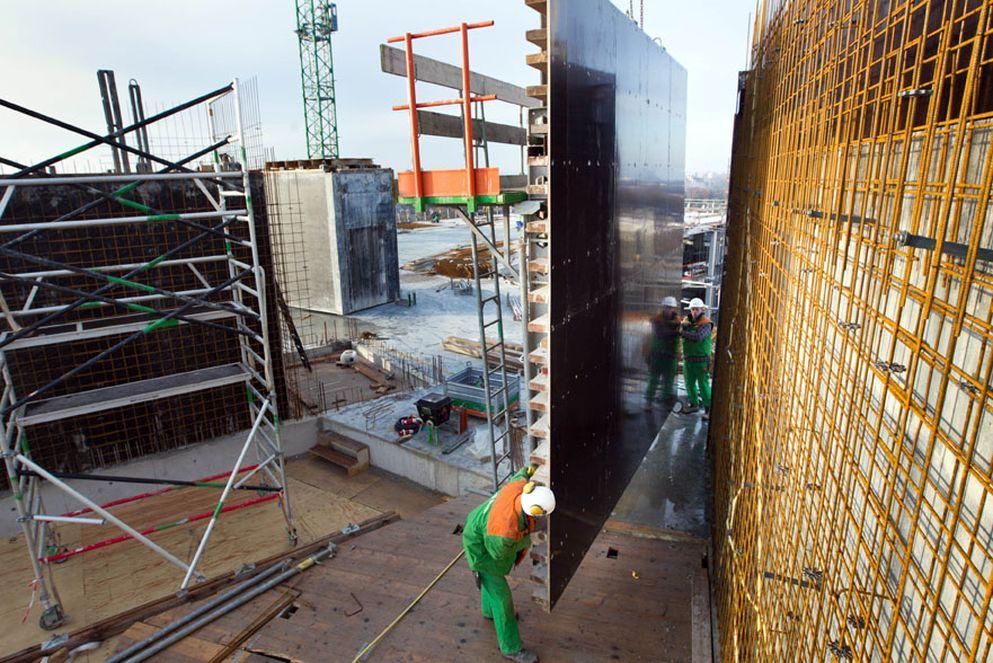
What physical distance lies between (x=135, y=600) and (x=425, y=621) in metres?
5.41

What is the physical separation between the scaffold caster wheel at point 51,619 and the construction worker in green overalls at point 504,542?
20.7 feet

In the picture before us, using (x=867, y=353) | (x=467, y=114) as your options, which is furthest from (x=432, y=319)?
(x=867, y=353)

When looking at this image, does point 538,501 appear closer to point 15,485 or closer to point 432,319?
point 15,485

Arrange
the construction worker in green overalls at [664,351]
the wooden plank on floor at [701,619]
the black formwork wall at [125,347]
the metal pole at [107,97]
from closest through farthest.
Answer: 1. the wooden plank on floor at [701,619]
2. the construction worker in green overalls at [664,351]
3. the black formwork wall at [125,347]
4. the metal pole at [107,97]

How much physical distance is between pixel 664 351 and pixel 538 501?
4402mm

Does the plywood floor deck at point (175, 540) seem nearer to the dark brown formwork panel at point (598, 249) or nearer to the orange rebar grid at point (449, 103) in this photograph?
the dark brown formwork panel at point (598, 249)

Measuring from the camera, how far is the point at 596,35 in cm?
434

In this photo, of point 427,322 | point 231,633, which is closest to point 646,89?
point 231,633

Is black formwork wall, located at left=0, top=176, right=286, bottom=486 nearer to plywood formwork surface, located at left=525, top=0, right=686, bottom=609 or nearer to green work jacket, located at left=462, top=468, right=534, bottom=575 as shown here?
green work jacket, located at left=462, top=468, right=534, bottom=575

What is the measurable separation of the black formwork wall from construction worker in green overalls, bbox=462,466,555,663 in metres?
7.14

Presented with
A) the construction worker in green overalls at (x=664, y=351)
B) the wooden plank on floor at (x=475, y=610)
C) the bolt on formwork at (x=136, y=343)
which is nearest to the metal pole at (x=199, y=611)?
the wooden plank on floor at (x=475, y=610)

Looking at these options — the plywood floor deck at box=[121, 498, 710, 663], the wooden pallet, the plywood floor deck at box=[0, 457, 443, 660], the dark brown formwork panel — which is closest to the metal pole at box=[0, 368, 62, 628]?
the plywood floor deck at box=[0, 457, 443, 660]

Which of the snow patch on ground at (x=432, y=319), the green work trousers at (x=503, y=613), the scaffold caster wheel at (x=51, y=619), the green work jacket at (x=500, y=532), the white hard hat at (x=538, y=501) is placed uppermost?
the white hard hat at (x=538, y=501)

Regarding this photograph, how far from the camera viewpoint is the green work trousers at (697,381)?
9.36m
